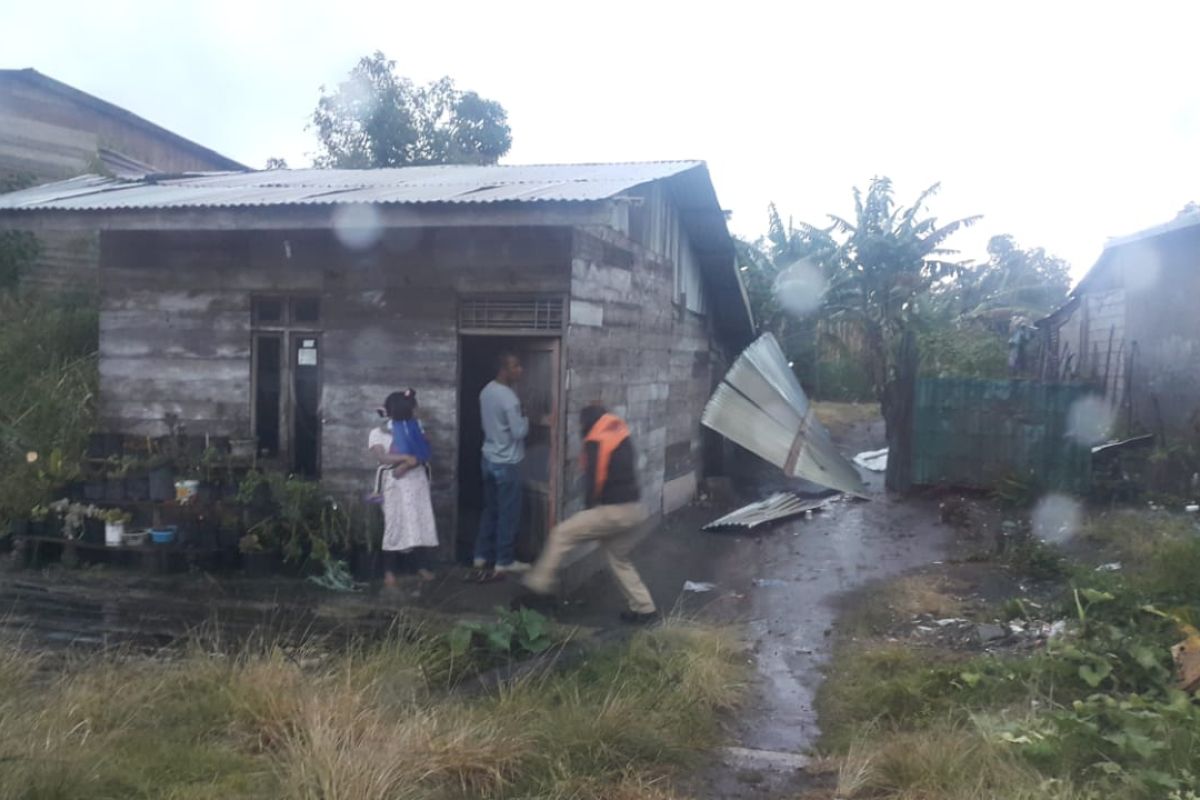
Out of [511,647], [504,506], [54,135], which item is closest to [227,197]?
[504,506]

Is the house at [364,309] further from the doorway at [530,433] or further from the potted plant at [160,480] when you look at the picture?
the potted plant at [160,480]

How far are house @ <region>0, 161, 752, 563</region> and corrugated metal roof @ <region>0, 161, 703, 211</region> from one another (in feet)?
0.16

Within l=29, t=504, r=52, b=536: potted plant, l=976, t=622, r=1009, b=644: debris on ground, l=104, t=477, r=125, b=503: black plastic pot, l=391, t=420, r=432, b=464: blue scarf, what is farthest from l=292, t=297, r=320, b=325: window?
l=976, t=622, r=1009, b=644: debris on ground

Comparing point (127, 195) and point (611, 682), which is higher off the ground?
point (127, 195)

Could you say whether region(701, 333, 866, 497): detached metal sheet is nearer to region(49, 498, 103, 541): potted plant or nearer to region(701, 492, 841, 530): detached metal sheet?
region(701, 492, 841, 530): detached metal sheet

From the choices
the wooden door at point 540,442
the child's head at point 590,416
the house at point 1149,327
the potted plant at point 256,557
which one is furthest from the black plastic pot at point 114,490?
the house at point 1149,327

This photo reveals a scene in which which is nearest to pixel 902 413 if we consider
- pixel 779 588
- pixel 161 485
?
pixel 779 588

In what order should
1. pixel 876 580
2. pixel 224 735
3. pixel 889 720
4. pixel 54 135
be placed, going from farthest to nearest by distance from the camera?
pixel 54 135
pixel 876 580
pixel 889 720
pixel 224 735

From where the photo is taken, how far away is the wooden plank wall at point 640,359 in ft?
27.9

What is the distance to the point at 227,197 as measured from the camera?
342 inches

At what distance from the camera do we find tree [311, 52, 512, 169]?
74.8 feet

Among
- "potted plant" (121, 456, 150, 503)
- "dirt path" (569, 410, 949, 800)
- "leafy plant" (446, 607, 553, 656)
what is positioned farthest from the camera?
"potted plant" (121, 456, 150, 503)

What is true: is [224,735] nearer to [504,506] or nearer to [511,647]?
[511,647]

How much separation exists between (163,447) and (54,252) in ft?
24.3
